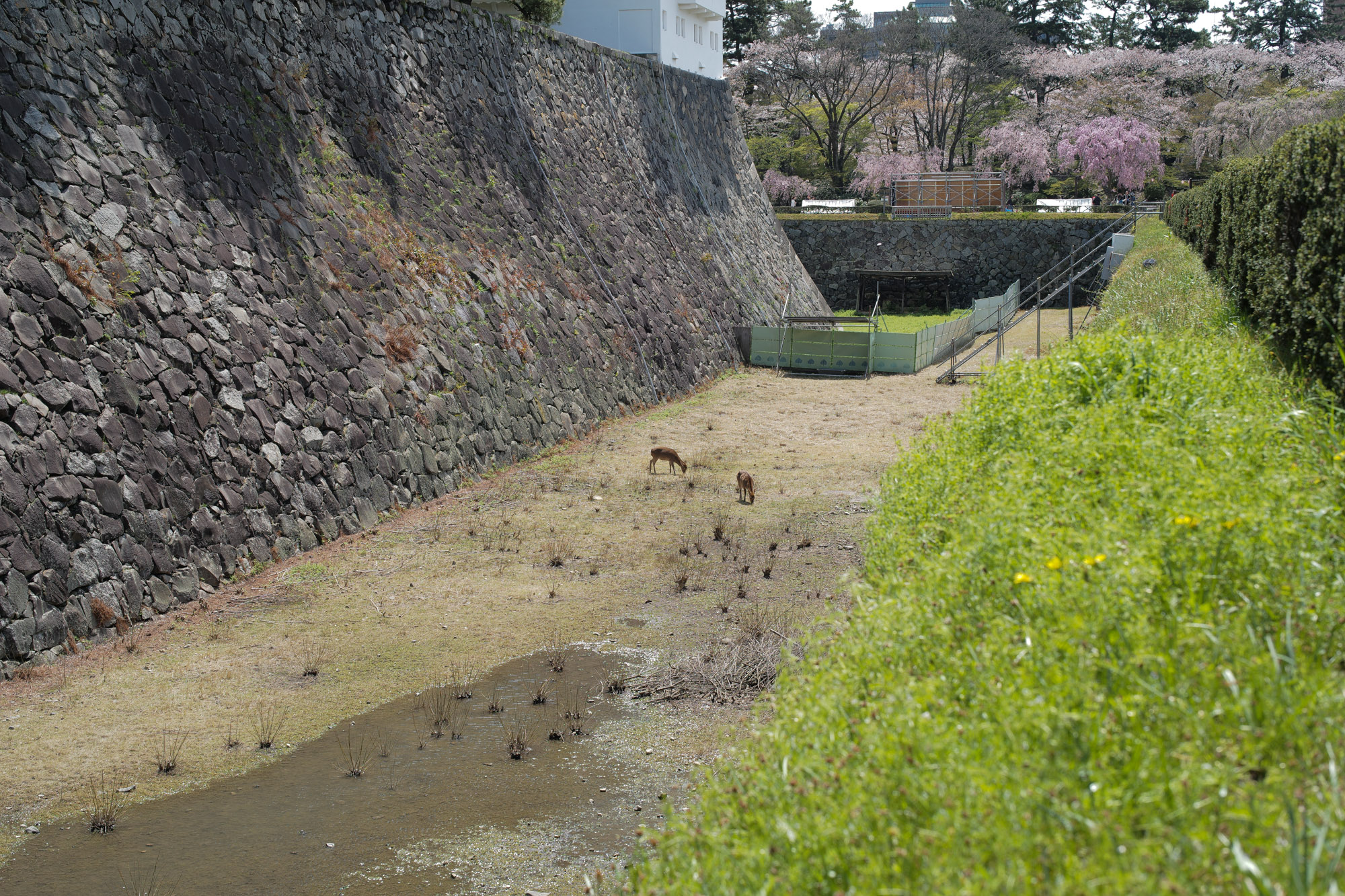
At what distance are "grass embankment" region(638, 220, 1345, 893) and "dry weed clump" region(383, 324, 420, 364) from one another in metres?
10.9

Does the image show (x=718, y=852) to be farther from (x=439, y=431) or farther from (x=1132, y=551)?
(x=439, y=431)

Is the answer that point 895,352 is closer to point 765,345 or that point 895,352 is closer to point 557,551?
point 765,345

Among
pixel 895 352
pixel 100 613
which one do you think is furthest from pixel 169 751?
pixel 895 352

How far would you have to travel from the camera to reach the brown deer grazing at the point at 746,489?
14.7 m

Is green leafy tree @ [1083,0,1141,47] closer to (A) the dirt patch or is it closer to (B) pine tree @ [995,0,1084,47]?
(B) pine tree @ [995,0,1084,47]

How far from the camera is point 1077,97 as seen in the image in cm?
6169

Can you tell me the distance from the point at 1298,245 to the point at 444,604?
9.49 metres

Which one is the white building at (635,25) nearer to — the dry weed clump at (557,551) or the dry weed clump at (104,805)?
the dry weed clump at (557,551)

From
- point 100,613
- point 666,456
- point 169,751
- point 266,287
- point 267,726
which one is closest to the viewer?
point 169,751

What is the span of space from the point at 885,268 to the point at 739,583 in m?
39.4

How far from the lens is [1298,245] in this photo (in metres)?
10.3

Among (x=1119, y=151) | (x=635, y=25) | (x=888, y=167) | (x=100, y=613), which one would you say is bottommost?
(x=100, y=613)

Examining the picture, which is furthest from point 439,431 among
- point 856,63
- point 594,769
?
point 856,63

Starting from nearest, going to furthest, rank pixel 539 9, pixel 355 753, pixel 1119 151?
pixel 355 753
pixel 539 9
pixel 1119 151
